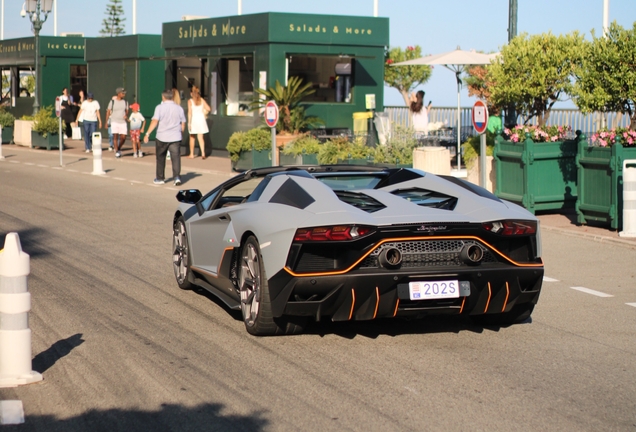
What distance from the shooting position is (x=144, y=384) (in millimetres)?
6332

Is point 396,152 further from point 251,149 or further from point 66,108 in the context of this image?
point 66,108

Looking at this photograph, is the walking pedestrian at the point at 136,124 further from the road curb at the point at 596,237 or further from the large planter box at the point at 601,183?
the large planter box at the point at 601,183

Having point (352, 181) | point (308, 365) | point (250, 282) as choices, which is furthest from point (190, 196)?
point (308, 365)

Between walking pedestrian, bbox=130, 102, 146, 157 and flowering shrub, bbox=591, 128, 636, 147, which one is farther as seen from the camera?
walking pedestrian, bbox=130, 102, 146, 157

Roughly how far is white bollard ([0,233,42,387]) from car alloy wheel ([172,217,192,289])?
3.18m

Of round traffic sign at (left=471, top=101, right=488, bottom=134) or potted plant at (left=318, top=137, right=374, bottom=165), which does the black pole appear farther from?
round traffic sign at (left=471, top=101, right=488, bottom=134)

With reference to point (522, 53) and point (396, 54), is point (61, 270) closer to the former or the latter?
point (522, 53)

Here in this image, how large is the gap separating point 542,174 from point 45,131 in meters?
21.5

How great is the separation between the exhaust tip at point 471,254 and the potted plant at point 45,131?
28.0m

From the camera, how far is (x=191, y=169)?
25969 mm

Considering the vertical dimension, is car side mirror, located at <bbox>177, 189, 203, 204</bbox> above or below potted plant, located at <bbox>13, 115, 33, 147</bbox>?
below

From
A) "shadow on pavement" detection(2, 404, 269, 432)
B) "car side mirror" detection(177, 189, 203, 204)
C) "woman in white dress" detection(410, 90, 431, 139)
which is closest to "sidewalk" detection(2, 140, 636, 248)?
"woman in white dress" detection(410, 90, 431, 139)

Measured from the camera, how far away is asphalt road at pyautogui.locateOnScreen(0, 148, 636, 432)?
568 centimetres

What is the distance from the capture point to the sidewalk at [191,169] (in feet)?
47.7
